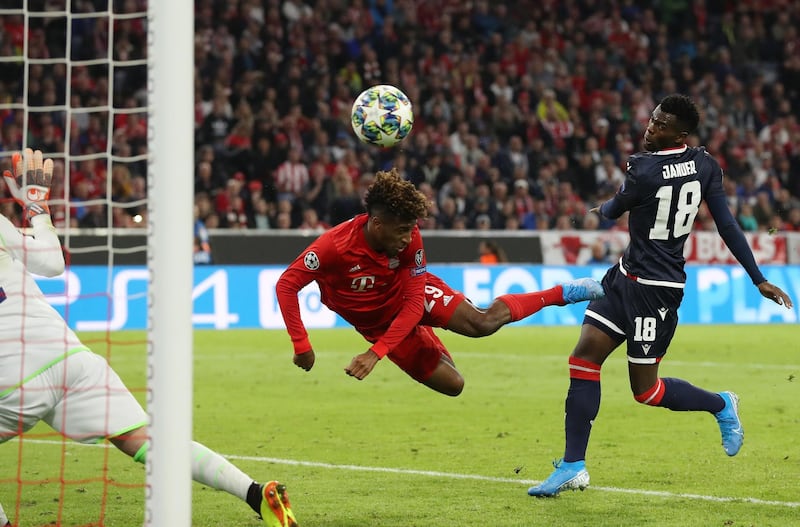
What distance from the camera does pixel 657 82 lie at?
1046 inches

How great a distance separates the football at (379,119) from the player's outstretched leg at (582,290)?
1504 millimetres

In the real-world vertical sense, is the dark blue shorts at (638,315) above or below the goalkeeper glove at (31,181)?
below

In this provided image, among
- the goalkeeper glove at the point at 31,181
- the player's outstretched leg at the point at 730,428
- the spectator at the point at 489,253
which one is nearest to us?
the goalkeeper glove at the point at 31,181

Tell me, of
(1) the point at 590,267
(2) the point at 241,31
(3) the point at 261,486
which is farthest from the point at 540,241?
(3) the point at 261,486

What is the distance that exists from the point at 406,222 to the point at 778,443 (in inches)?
139

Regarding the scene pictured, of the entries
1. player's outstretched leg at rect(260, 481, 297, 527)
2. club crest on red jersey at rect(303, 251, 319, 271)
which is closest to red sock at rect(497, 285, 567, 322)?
club crest on red jersey at rect(303, 251, 319, 271)

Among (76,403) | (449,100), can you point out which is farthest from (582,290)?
(449,100)

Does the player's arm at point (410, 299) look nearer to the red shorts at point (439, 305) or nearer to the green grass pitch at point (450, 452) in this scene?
the red shorts at point (439, 305)

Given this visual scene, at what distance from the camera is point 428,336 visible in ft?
24.7

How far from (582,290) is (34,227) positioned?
10.8ft

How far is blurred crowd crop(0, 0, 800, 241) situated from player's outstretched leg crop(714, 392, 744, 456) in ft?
39.2

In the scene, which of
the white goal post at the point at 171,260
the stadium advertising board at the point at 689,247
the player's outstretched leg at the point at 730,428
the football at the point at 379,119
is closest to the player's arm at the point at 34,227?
the white goal post at the point at 171,260

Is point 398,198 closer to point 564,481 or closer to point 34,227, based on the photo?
point 564,481

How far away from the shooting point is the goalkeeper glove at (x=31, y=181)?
5172mm
